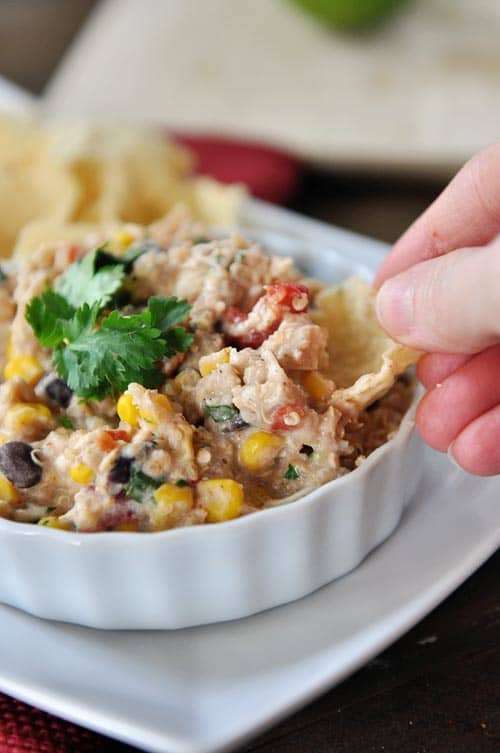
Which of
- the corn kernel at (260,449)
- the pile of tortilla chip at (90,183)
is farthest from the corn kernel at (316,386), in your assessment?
the pile of tortilla chip at (90,183)

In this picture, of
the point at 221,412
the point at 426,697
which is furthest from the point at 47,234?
the point at 426,697

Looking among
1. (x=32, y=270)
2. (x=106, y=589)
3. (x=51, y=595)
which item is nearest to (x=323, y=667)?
(x=106, y=589)

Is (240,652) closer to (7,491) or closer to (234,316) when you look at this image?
(7,491)

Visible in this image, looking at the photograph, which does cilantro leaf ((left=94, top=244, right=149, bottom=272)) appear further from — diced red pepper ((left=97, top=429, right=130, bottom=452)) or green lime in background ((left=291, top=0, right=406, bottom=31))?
green lime in background ((left=291, top=0, right=406, bottom=31))

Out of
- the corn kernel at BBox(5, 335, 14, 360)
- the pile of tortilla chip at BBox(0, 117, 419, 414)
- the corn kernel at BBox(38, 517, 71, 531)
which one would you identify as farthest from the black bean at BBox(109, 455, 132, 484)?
the pile of tortilla chip at BBox(0, 117, 419, 414)

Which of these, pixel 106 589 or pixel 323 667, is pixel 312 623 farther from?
pixel 106 589

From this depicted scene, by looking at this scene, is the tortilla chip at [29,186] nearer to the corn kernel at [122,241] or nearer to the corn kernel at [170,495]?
the corn kernel at [122,241]
